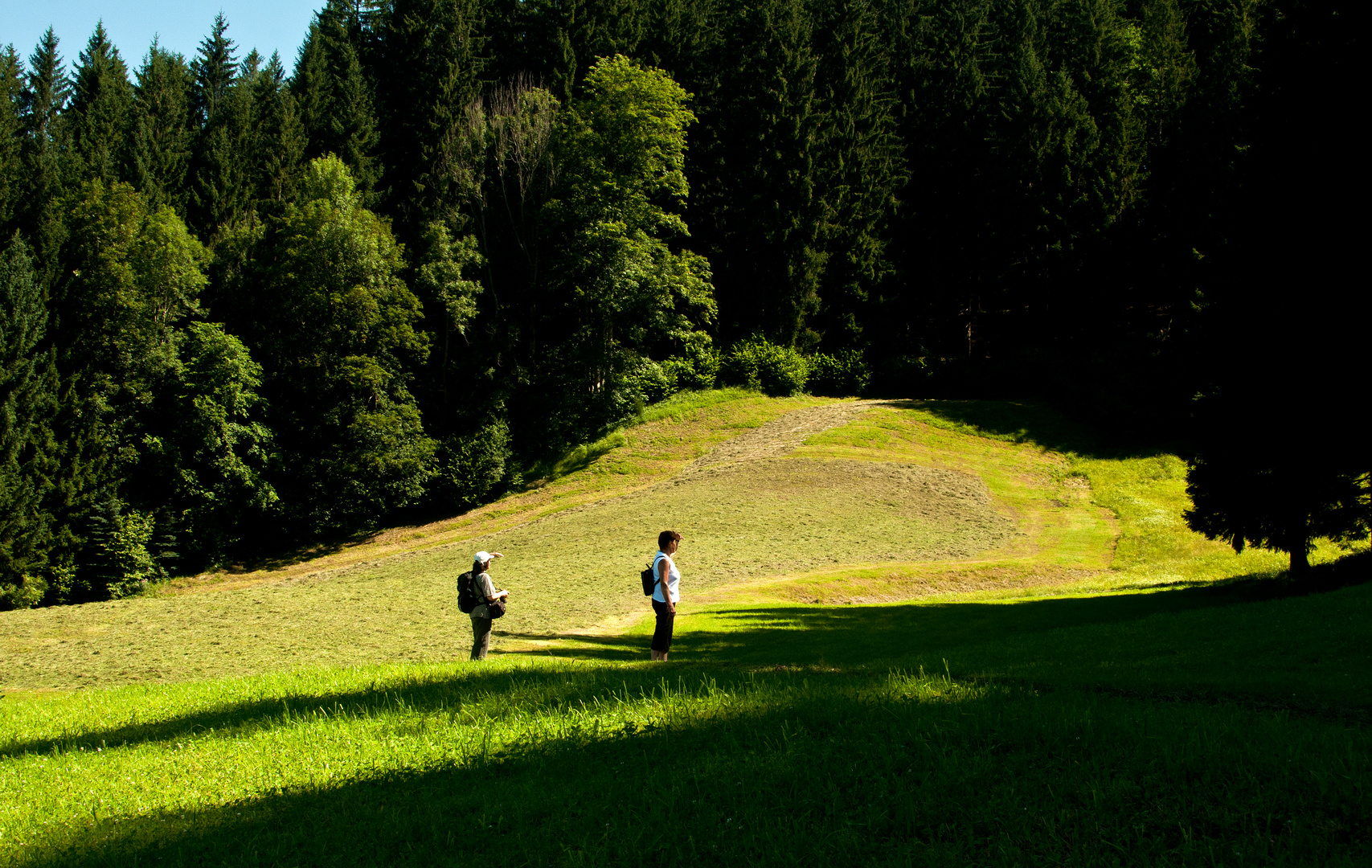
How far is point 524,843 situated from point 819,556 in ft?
75.3

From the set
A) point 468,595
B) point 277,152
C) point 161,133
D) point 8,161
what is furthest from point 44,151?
point 468,595

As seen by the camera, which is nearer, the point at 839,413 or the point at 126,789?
the point at 126,789

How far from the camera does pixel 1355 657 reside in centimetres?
845

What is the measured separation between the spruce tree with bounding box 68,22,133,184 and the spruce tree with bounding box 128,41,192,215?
0.72m

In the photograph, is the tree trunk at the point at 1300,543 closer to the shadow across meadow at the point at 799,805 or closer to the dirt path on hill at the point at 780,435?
the shadow across meadow at the point at 799,805

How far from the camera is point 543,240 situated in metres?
47.2

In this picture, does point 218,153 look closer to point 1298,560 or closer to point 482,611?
point 482,611

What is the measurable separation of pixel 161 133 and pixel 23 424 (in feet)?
76.0

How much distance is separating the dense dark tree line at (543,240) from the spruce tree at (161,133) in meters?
0.27

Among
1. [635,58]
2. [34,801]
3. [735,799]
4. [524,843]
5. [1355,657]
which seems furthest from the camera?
[635,58]

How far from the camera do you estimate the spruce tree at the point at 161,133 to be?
140 ft

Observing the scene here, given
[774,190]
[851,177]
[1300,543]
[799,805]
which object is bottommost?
[1300,543]

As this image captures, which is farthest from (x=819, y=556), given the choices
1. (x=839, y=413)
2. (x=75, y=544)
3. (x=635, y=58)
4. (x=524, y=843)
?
(x=635, y=58)

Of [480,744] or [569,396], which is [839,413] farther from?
Result: [480,744]
